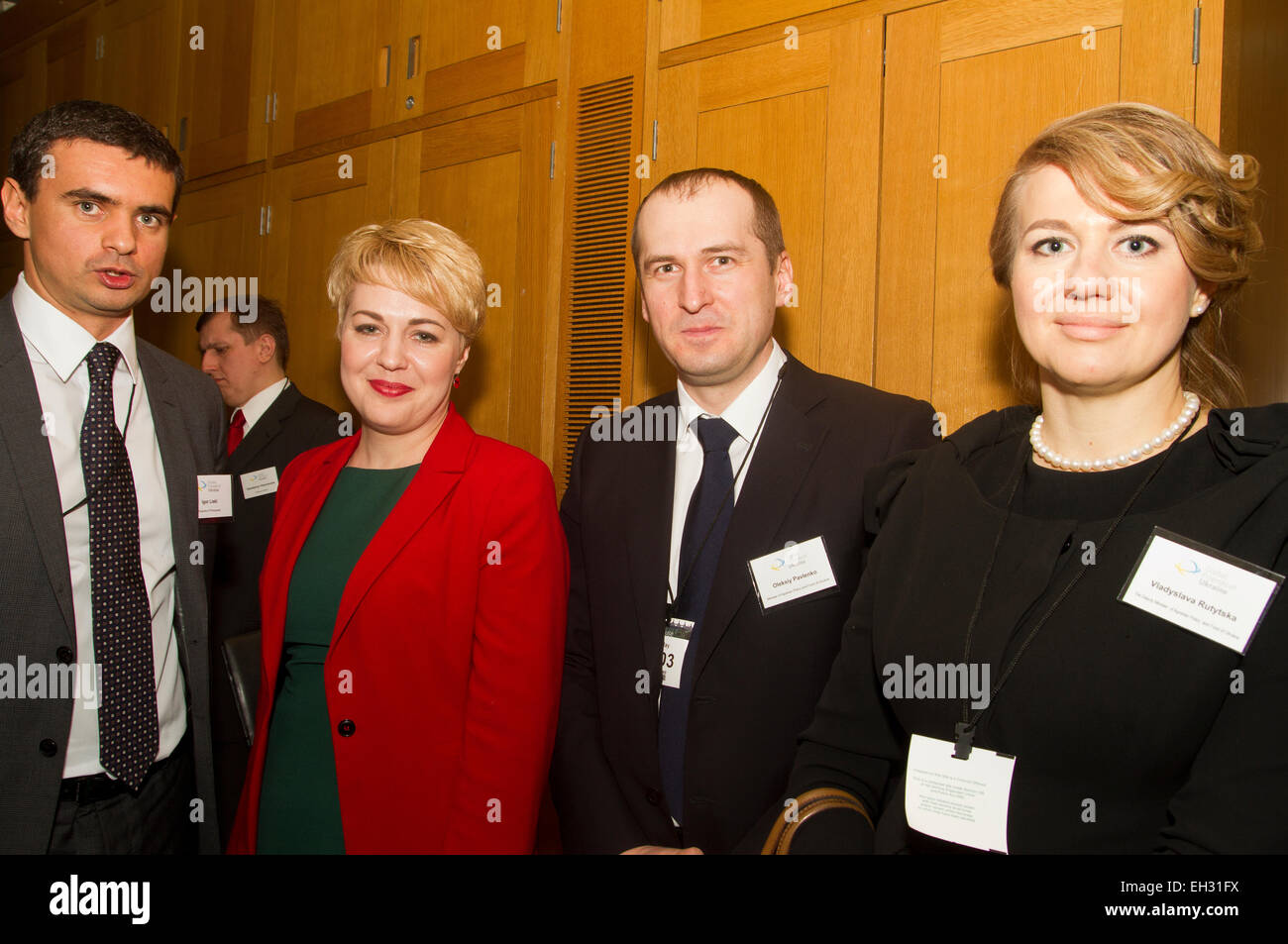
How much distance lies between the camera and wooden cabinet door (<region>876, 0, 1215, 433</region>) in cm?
214

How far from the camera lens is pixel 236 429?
3969 mm

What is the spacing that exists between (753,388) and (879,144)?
0.93 metres

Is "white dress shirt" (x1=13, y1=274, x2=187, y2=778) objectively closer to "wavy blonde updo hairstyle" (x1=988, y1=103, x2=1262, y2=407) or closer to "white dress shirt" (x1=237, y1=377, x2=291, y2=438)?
"white dress shirt" (x1=237, y1=377, x2=291, y2=438)

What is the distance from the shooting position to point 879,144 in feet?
8.15

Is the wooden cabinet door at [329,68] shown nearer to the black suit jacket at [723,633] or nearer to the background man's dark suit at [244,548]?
the background man's dark suit at [244,548]

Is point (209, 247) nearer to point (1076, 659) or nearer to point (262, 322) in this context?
point (262, 322)

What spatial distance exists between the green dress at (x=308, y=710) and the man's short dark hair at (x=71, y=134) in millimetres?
1061

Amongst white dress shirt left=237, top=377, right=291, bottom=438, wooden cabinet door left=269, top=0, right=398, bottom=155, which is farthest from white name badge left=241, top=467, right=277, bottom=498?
wooden cabinet door left=269, top=0, right=398, bottom=155

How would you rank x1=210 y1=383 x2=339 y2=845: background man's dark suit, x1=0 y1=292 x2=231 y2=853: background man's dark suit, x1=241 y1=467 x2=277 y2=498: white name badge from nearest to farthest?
x1=0 y1=292 x2=231 y2=853: background man's dark suit, x1=210 y1=383 x2=339 y2=845: background man's dark suit, x1=241 y1=467 x2=277 y2=498: white name badge

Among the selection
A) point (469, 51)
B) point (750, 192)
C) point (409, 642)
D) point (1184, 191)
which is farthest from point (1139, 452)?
point (469, 51)

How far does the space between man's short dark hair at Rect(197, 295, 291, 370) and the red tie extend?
30 cm

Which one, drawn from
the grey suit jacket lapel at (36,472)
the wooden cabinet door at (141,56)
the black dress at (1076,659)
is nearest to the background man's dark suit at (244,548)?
the grey suit jacket lapel at (36,472)
